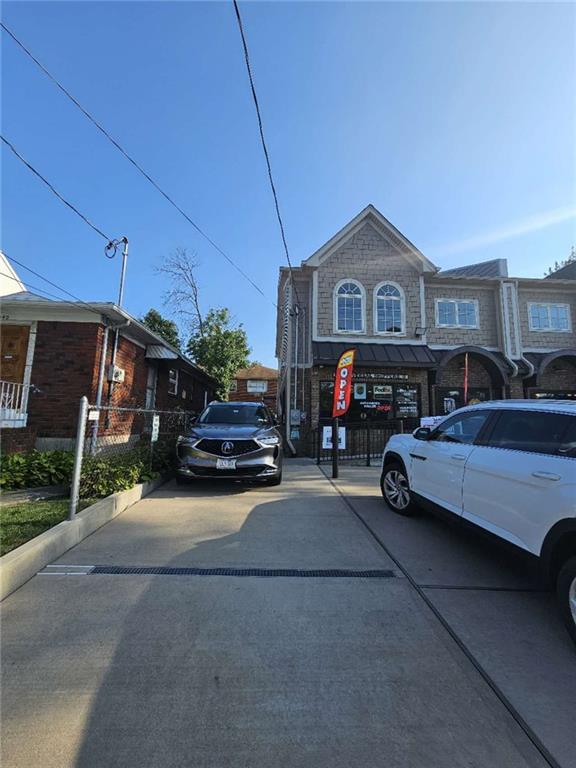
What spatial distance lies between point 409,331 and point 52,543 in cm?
1351

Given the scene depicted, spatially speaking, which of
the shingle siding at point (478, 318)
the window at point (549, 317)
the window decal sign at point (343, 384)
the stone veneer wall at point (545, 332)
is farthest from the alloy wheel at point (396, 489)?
the window at point (549, 317)

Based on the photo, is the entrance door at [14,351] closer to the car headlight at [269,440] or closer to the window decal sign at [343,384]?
the car headlight at [269,440]

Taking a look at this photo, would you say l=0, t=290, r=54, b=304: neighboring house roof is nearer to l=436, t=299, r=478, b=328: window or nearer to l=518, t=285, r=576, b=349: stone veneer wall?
l=436, t=299, r=478, b=328: window

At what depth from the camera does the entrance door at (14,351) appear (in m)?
9.75

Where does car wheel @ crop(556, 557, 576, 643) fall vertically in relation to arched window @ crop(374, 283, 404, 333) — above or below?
below

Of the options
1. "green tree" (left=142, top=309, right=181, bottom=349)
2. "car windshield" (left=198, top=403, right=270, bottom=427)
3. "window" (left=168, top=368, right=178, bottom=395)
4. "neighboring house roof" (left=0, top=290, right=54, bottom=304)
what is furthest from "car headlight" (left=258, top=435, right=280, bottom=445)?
"green tree" (left=142, top=309, right=181, bottom=349)

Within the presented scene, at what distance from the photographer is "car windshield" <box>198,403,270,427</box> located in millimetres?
7844

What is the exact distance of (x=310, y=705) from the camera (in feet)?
6.59

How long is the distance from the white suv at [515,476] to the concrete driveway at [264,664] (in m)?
0.54

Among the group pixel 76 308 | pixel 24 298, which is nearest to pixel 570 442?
pixel 76 308

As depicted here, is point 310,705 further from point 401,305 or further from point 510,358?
point 510,358

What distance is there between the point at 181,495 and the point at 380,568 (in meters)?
3.85

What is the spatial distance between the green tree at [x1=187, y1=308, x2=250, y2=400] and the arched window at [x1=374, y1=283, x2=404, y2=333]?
36.6 feet

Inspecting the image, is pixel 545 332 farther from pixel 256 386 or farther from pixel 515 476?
pixel 256 386
